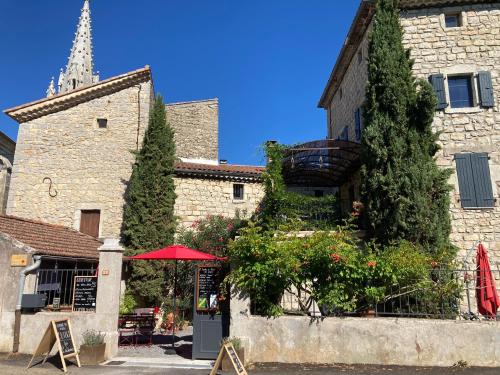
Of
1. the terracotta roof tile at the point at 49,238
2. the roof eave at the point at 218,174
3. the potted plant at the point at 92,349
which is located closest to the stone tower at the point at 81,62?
the roof eave at the point at 218,174

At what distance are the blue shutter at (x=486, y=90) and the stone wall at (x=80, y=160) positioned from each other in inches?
508

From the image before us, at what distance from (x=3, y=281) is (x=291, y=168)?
10447 mm

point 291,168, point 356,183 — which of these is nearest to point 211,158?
point 291,168

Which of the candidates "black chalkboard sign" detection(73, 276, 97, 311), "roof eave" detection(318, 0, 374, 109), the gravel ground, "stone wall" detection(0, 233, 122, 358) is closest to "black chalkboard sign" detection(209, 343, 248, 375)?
the gravel ground

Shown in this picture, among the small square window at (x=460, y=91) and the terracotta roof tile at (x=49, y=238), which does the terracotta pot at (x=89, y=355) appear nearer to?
the terracotta roof tile at (x=49, y=238)

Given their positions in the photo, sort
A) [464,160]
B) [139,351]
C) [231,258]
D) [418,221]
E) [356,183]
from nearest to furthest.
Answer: [231,258], [139,351], [418,221], [464,160], [356,183]

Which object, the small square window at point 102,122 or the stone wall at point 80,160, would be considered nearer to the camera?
the stone wall at point 80,160

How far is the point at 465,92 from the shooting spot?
1290cm

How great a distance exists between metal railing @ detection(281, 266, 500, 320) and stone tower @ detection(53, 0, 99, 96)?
40.8m

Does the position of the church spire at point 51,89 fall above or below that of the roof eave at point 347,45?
above

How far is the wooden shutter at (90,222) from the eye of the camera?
52.2ft

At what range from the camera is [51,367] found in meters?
7.59

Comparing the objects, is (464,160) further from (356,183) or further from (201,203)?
(201,203)

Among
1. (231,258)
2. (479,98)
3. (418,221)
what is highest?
(479,98)
